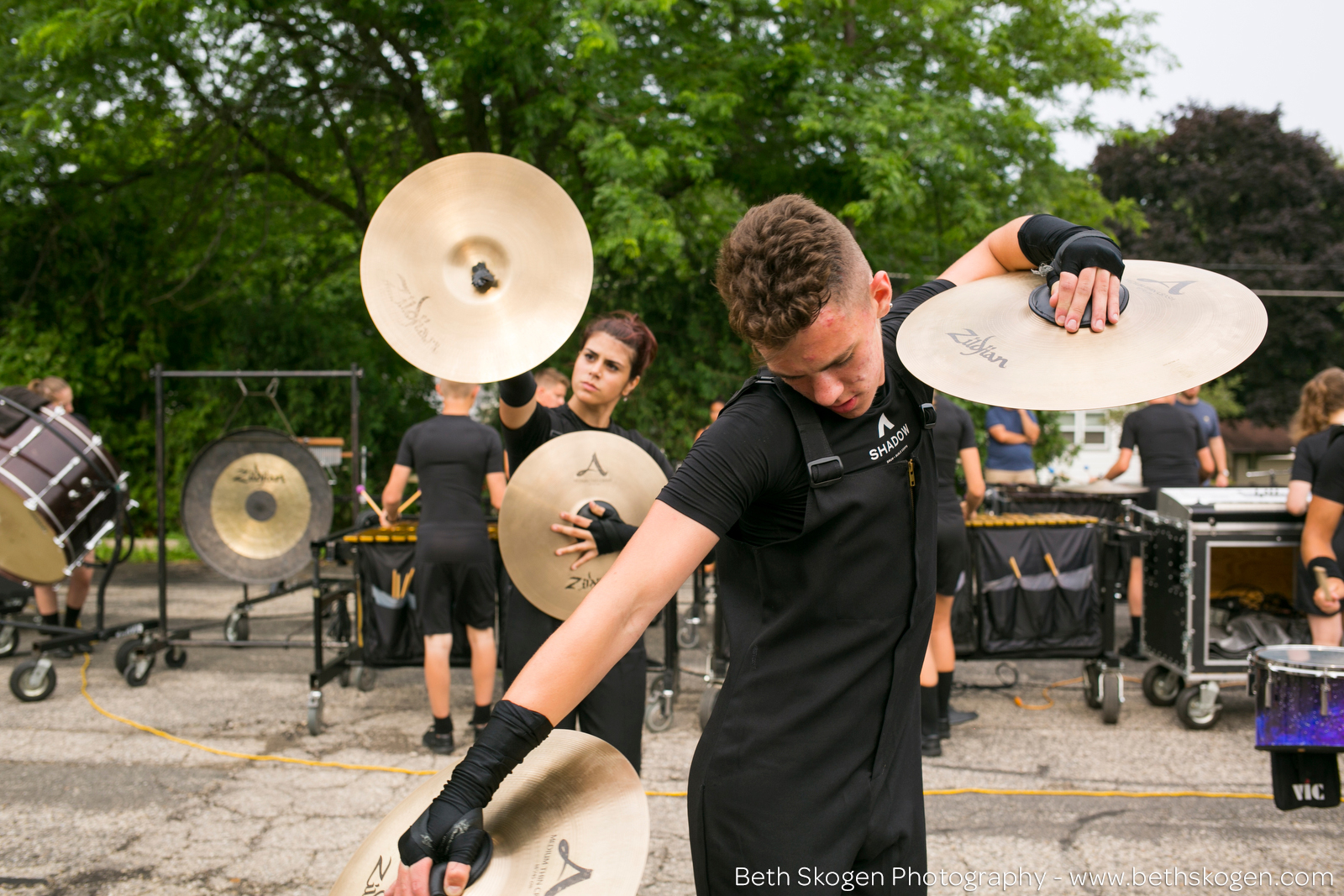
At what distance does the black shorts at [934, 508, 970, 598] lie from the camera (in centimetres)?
527

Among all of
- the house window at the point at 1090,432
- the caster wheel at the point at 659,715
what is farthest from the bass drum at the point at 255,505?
the house window at the point at 1090,432

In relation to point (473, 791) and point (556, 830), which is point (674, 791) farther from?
point (473, 791)

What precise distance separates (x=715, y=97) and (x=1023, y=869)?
770cm

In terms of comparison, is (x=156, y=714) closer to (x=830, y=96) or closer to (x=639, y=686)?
(x=639, y=686)

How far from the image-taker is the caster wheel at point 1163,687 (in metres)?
6.12

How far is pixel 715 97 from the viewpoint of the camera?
368 inches

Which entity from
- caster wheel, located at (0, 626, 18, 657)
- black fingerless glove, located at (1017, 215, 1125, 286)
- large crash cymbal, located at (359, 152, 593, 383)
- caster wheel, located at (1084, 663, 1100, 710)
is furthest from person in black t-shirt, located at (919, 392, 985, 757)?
caster wheel, located at (0, 626, 18, 657)

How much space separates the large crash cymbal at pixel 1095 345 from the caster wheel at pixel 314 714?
4.89 meters

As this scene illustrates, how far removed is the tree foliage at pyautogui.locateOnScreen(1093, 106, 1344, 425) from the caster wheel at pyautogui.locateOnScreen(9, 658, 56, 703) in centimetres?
2516

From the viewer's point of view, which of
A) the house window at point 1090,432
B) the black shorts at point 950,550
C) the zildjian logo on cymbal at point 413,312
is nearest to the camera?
the zildjian logo on cymbal at point 413,312

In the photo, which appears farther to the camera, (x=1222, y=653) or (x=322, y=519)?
(x=322, y=519)

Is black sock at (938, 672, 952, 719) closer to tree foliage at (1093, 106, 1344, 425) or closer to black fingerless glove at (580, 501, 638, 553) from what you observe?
black fingerless glove at (580, 501, 638, 553)

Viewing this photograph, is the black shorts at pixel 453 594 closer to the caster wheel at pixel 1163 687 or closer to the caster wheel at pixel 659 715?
the caster wheel at pixel 659 715

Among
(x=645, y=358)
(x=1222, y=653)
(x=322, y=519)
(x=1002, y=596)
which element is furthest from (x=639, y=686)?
(x=322, y=519)
